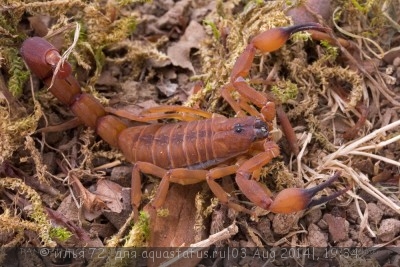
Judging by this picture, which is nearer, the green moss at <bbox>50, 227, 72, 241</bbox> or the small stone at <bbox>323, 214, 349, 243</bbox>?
the green moss at <bbox>50, 227, 72, 241</bbox>

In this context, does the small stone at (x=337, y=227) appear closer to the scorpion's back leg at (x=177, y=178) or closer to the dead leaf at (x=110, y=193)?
the scorpion's back leg at (x=177, y=178)

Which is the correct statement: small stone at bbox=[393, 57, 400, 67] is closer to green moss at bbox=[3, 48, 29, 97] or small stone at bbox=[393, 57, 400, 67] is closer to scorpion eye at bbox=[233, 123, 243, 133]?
scorpion eye at bbox=[233, 123, 243, 133]

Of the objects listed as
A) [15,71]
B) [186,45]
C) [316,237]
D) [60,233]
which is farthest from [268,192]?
[15,71]

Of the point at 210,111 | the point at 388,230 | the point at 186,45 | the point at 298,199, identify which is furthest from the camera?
the point at 186,45

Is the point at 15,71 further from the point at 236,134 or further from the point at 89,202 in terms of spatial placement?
the point at 236,134

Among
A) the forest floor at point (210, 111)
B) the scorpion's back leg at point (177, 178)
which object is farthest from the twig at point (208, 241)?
the scorpion's back leg at point (177, 178)

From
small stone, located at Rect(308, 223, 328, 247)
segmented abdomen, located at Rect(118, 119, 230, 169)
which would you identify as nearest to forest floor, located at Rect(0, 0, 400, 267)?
small stone, located at Rect(308, 223, 328, 247)

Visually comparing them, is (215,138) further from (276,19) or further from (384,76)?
(384,76)
